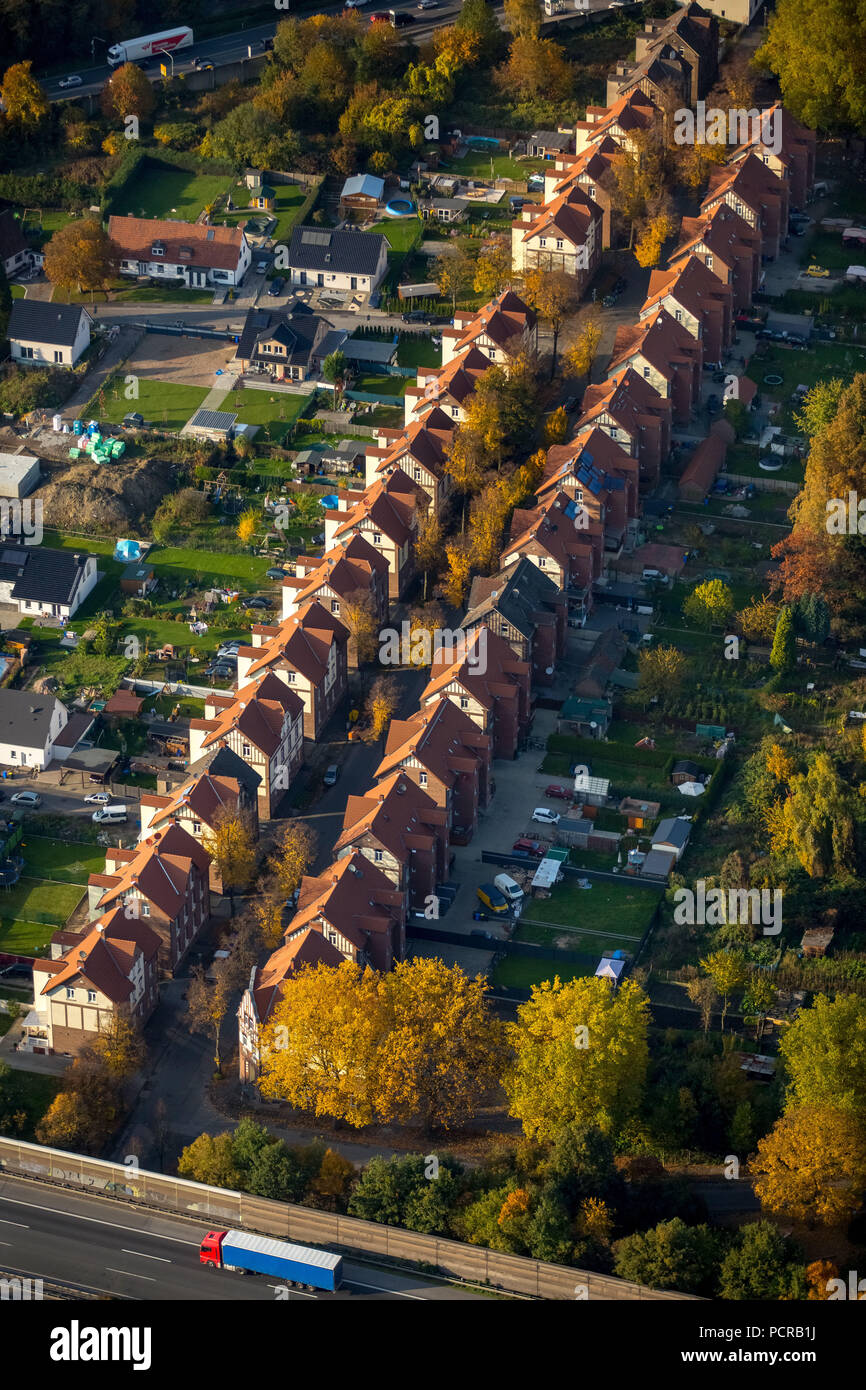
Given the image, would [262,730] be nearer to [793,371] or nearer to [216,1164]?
[216,1164]

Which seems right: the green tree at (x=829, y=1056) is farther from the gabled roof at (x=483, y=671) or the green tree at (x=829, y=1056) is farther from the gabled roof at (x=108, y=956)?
the gabled roof at (x=108, y=956)

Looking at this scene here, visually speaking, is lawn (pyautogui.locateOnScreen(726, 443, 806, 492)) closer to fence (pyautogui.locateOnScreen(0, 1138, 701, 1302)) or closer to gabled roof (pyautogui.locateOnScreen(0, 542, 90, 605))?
gabled roof (pyautogui.locateOnScreen(0, 542, 90, 605))

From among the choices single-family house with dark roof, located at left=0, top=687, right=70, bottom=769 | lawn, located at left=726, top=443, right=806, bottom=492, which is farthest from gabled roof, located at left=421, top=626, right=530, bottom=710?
lawn, located at left=726, top=443, right=806, bottom=492

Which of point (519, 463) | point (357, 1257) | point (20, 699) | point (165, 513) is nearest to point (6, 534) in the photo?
point (165, 513)

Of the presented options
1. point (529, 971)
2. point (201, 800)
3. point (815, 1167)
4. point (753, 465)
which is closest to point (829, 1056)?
point (815, 1167)

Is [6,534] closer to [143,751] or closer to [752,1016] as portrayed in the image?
[143,751]

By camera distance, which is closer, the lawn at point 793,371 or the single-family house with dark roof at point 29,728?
the single-family house with dark roof at point 29,728

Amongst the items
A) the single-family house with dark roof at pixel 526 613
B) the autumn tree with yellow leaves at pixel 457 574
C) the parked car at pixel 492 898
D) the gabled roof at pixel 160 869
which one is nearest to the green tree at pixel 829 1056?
the parked car at pixel 492 898
